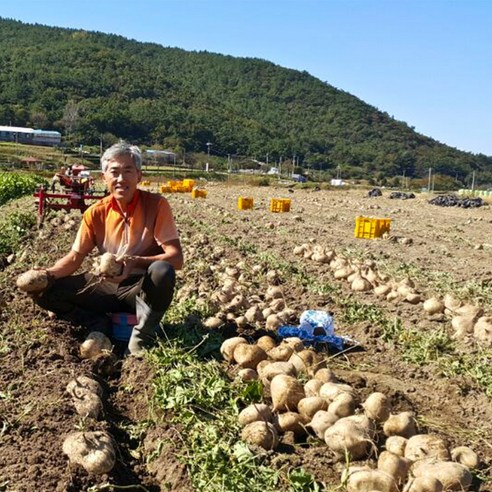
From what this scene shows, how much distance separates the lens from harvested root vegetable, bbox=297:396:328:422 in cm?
354

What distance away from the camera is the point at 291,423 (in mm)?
3537

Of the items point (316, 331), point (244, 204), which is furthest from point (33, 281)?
point (244, 204)

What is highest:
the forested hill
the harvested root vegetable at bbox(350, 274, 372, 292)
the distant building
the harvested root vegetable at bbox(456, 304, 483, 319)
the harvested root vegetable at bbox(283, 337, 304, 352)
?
the forested hill

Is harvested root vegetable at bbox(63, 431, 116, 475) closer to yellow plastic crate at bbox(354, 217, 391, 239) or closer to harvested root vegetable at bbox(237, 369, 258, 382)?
harvested root vegetable at bbox(237, 369, 258, 382)

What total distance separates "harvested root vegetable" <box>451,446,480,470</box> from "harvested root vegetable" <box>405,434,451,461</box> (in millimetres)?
90

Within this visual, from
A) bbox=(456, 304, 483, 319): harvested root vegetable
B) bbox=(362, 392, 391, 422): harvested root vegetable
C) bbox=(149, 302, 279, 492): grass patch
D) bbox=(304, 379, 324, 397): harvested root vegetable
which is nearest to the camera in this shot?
bbox=(149, 302, 279, 492): grass patch

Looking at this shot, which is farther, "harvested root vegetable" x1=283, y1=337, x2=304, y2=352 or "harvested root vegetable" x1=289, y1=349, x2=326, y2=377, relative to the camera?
"harvested root vegetable" x1=283, y1=337, x2=304, y2=352

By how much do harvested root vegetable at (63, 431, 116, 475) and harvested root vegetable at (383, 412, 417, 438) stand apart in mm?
1409

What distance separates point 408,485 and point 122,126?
10700 centimetres


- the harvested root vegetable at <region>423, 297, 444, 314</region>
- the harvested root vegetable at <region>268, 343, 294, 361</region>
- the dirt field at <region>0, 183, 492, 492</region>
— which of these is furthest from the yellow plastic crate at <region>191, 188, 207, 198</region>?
the harvested root vegetable at <region>268, 343, 294, 361</region>

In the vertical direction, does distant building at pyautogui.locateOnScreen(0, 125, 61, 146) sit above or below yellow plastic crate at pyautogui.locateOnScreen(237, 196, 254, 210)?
above

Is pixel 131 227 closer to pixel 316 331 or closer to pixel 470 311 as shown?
pixel 316 331

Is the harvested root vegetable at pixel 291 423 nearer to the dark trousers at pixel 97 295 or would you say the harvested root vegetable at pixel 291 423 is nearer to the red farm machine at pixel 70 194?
the dark trousers at pixel 97 295

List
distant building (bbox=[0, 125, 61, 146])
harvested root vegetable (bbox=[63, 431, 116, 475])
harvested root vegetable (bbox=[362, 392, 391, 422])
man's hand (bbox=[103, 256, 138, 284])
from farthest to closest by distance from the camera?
distant building (bbox=[0, 125, 61, 146]) → man's hand (bbox=[103, 256, 138, 284]) → harvested root vegetable (bbox=[362, 392, 391, 422]) → harvested root vegetable (bbox=[63, 431, 116, 475])
